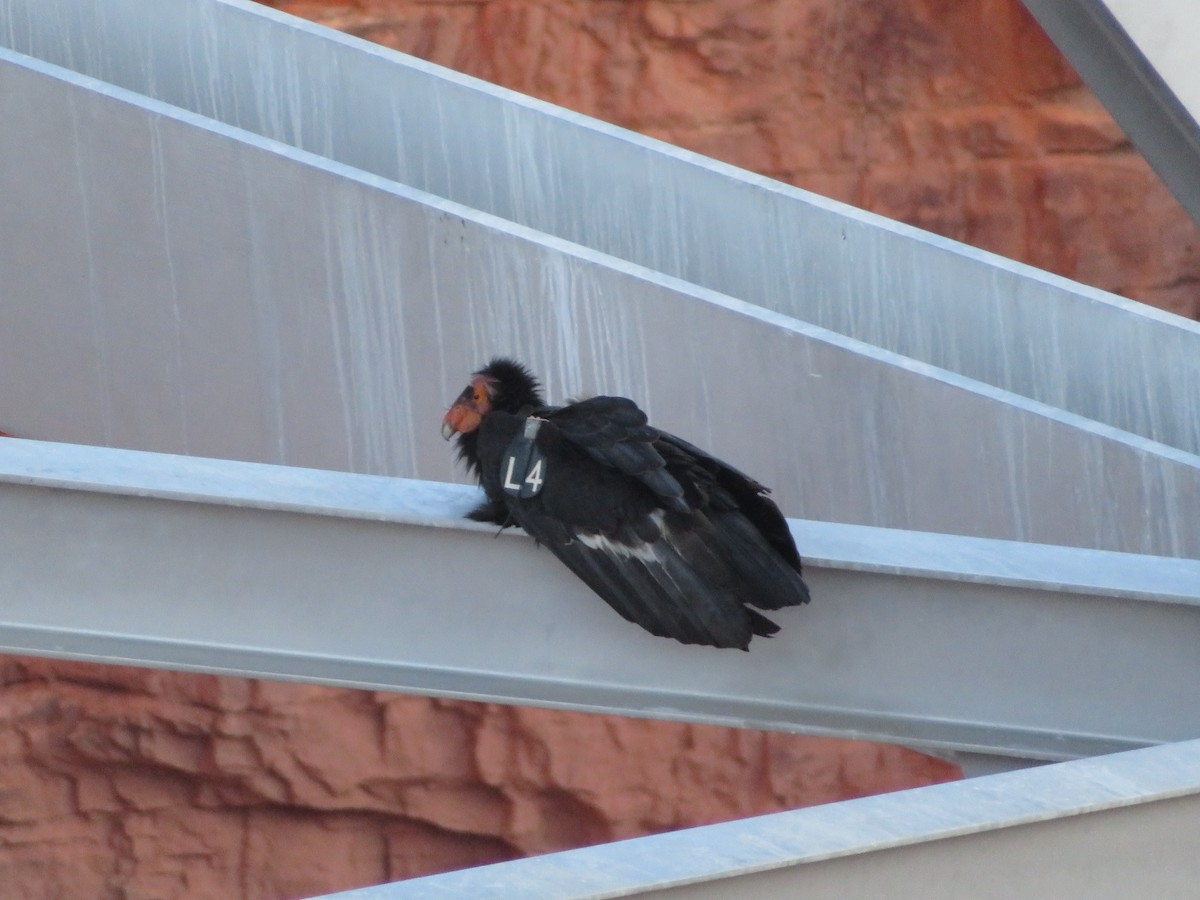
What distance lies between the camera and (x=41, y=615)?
1049mm

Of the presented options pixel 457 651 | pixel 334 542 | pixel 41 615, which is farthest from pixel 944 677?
pixel 41 615

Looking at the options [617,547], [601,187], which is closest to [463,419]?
[617,547]

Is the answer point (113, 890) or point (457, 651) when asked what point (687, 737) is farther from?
point (457, 651)

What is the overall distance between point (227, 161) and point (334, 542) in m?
1.07

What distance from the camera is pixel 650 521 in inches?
46.1

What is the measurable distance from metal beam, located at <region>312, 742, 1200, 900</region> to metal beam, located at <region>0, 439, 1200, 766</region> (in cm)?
34

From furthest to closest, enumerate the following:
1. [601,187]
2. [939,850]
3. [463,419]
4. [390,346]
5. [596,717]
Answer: [596,717], [601,187], [390,346], [463,419], [939,850]

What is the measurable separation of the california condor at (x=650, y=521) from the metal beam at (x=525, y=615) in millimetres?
28

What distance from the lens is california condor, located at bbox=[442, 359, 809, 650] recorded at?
1.13 m

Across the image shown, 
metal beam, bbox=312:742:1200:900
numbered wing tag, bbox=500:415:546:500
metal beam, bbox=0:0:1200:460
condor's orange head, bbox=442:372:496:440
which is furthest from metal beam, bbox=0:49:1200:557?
metal beam, bbox=312:742:1200:900

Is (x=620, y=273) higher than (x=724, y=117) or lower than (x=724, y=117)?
lower

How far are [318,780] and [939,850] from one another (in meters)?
3.00

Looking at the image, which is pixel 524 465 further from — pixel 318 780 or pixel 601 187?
pixel 318 780

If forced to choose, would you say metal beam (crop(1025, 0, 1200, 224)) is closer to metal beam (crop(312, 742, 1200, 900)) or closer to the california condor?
the california condor
